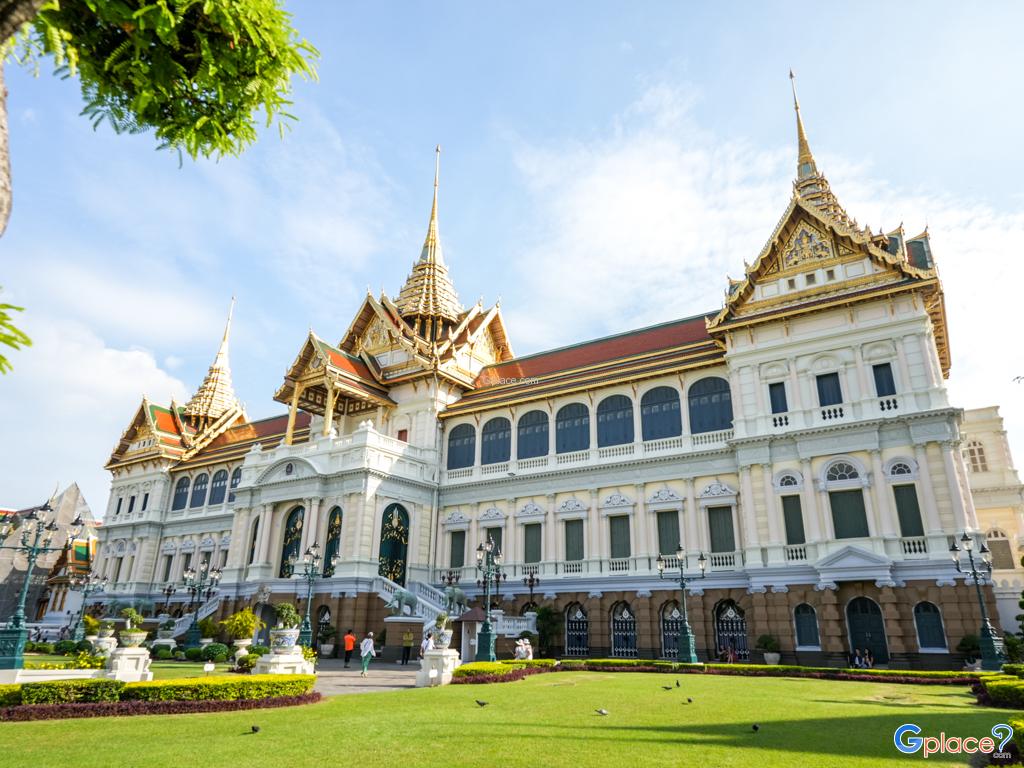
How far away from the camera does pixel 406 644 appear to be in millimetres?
25000

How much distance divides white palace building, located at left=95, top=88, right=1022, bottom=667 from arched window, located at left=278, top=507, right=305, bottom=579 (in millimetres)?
111

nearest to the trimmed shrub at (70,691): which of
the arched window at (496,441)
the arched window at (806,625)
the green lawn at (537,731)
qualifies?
the green lawn at (537,731)

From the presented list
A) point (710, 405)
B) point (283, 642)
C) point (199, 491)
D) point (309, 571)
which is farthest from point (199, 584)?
point (710, 405)

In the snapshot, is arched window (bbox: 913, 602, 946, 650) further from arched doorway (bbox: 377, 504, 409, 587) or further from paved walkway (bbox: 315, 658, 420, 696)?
arched doorway (bbox: 377, 504, 409, 587)

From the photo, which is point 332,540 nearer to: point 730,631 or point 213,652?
point 213,652

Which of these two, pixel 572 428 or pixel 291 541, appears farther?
pixel 291 541

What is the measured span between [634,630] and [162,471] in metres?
36.8

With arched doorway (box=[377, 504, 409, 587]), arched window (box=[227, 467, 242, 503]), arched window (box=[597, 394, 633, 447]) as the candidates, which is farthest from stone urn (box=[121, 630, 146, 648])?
arched window (box=[227, 467, 242, 503])

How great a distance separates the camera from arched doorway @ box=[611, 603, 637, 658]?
25797 millimetres

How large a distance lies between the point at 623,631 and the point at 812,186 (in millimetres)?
21795

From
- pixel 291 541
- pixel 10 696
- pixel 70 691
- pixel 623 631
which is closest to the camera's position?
pixel 10 696

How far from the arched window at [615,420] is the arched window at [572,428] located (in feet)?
2.18

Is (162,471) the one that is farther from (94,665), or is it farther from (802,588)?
(802,588)

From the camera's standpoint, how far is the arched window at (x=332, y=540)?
97.5 feet
